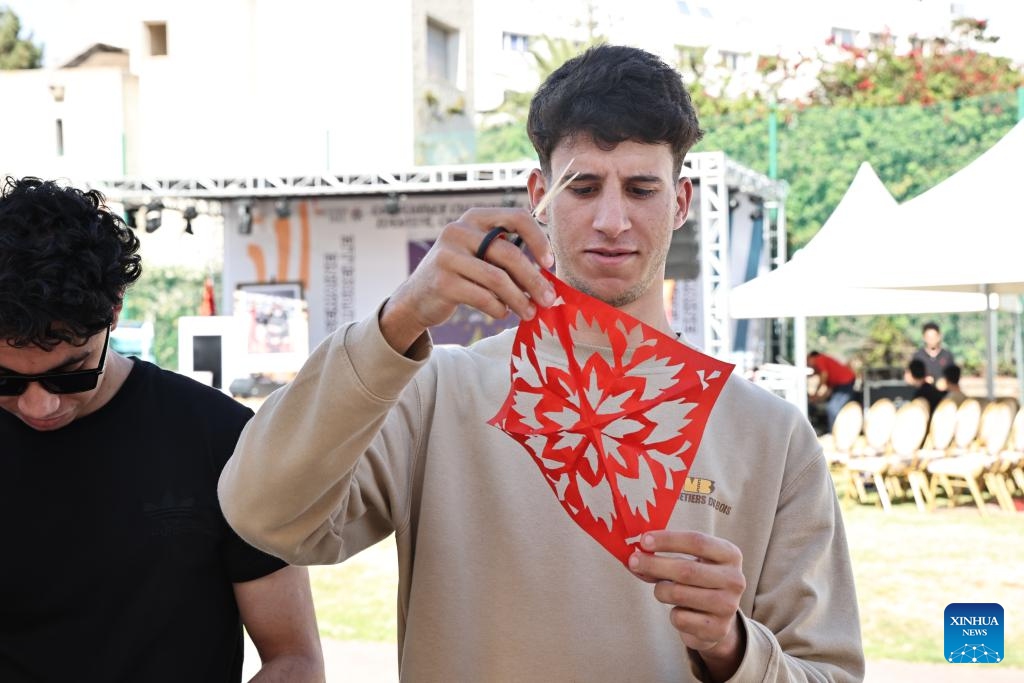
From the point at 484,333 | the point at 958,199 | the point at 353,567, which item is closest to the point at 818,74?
the point at 484,333

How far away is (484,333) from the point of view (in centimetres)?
1645

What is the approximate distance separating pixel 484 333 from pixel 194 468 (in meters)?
14.4

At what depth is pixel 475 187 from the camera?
15.9 metres

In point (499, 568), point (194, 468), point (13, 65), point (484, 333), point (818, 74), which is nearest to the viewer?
point (499, 568)

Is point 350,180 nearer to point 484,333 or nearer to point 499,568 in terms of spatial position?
point 484,333

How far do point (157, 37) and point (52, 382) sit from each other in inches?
1071

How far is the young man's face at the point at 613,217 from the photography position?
5.62 ft

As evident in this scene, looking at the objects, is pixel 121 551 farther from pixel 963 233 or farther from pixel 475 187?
pixel 475 187

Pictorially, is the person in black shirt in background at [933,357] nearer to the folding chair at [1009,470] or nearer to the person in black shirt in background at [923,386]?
the person in black shirt in background at [923,386]

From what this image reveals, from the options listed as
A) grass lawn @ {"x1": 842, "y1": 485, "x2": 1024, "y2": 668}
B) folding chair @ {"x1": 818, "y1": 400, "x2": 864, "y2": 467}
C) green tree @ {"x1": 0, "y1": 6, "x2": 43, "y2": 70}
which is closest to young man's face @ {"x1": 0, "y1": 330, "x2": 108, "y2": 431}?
grass lawn @ {"x1": 842, "y1": 485, "x2": 1024, "y2": 668}

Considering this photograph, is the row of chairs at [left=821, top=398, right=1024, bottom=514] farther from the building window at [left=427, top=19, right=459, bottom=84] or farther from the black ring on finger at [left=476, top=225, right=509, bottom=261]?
the building window at [left=427, top=19, right=459, bottom=84]

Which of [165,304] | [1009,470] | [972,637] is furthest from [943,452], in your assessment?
[165,304]

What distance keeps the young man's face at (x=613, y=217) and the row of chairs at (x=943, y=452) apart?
8.97 m

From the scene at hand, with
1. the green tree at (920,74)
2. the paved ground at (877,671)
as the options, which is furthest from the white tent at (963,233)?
the green tree at (920,74)
